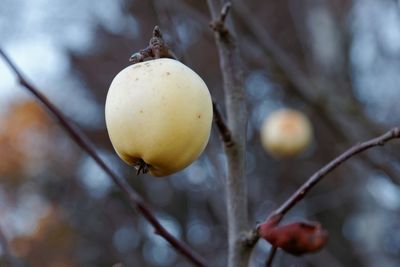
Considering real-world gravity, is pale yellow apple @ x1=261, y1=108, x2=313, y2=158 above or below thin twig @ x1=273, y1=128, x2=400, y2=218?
below

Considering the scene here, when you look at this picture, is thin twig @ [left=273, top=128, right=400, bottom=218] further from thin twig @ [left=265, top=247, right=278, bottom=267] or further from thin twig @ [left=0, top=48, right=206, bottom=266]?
thin twig @ [left=0, top=48, right=206, bottom=266]

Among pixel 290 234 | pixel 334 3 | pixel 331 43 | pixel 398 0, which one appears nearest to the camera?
pixel 290 234

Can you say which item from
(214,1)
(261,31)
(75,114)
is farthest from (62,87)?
(214,1)

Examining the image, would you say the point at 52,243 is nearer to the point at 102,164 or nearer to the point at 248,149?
the point at 248,149

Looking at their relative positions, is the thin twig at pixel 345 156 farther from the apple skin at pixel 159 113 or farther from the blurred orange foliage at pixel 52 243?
the blurred orange foliage at pixel 52 243

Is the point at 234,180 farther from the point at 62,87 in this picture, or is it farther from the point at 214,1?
the point at 62,87

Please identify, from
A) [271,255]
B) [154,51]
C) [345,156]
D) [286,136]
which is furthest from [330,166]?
[286,136]

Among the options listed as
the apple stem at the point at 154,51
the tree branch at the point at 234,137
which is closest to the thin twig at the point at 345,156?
the tree branch at the point at 234,137

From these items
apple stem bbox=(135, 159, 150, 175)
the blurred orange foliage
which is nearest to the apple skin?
apple stem bbox=(135, 159, 150, 175)
